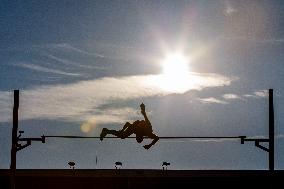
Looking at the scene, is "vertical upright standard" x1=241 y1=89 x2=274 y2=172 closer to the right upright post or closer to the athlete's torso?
the right upright post

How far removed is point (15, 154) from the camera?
26172 millimetres

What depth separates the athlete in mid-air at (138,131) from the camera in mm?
25516

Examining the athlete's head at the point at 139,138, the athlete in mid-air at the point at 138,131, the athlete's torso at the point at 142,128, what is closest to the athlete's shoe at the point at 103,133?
the athlete in mid-air at the point at 138,131

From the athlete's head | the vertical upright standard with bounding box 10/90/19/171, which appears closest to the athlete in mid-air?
the athlete's head

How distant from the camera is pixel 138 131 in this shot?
25516mm

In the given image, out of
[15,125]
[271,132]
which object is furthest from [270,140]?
[15,125]

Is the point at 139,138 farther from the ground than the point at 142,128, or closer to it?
closer to it

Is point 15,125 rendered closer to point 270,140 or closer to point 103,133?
point 103,133

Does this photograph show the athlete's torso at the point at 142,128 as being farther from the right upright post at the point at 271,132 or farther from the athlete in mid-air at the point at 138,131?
the right upright post at the point at 271,132

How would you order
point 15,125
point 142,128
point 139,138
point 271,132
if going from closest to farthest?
1. point 271,132
2. point 142,128
3. point 139,138
4. point 15,125
